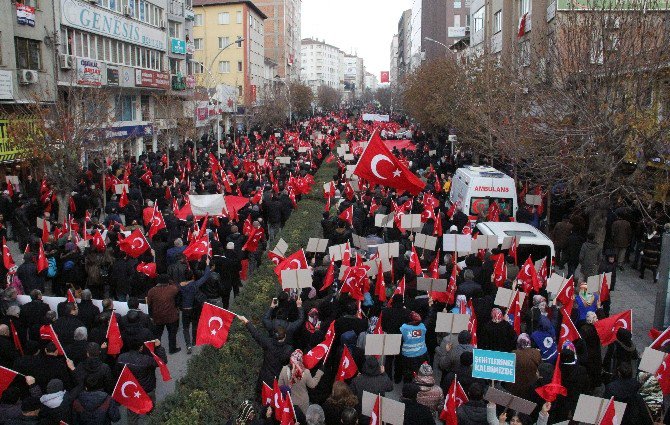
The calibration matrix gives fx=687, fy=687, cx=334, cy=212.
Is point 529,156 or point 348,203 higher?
point 529,156

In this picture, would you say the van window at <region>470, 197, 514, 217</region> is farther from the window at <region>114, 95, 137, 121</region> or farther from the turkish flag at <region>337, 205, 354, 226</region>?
the window at <region>114, 95, 137, 121</region>

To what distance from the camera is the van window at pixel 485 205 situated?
19547mm

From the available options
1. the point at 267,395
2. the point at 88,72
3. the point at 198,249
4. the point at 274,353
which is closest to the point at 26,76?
the point at 88,72

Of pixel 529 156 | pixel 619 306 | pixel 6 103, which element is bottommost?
pixel 619 306

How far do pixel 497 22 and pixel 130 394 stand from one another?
146 feet

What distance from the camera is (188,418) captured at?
809 cm

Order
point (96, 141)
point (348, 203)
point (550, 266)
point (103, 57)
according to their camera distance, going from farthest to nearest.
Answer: point (103, 57) → point (96, 141) → point (348, 203) → point (550, 266)

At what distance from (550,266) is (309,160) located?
19.9m

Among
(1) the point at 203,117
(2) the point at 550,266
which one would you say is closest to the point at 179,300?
(2) the point at 550,266

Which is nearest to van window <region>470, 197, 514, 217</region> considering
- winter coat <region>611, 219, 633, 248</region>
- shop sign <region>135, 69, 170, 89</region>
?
winter coat <region>611, 219, 633, 248</region>

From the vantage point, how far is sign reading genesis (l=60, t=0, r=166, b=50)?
110 ft

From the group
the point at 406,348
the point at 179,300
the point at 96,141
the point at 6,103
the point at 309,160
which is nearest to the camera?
the point at 406,348

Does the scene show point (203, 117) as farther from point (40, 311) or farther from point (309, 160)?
point (40, 311)

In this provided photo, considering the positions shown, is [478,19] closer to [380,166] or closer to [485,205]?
[485,205]
